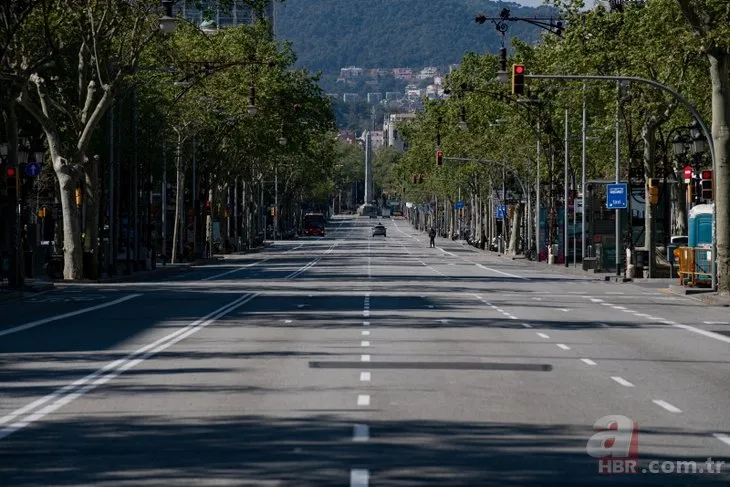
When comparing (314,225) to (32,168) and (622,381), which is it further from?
(622,381)

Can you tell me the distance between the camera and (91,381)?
61.8 ft

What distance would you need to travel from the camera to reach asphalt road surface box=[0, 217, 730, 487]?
12.0 metres

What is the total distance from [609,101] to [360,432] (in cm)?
5337

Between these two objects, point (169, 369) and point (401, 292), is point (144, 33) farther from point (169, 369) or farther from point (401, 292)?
point (169, 369)

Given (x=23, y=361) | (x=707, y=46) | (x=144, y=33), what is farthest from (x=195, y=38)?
(x=23, y=361)

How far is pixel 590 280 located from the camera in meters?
61.3

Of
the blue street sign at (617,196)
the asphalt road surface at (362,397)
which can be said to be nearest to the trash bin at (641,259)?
the blue street sign at (617,196)

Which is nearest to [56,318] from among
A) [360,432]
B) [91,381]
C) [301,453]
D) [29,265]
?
[91,381]

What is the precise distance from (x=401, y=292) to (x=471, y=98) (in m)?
57.8

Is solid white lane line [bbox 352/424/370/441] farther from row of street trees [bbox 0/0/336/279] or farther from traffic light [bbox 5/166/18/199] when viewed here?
traffic light [bbox 5/166/18/199]

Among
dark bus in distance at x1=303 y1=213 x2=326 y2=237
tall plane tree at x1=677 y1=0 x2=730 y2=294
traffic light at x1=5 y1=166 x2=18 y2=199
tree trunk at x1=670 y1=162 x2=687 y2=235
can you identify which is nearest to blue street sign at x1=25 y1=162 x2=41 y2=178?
traffic light at x1=5 y1=166 x2=18 y2=199

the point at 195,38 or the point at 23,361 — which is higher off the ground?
the point at 195,38

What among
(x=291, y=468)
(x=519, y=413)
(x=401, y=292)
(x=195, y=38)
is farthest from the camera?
(x=195, y=38)

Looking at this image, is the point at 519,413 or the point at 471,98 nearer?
the point at 519,413
